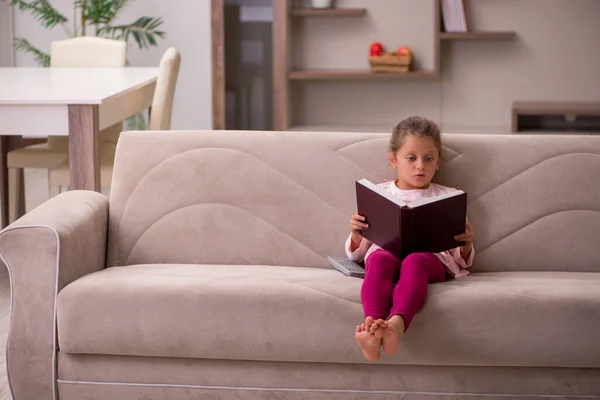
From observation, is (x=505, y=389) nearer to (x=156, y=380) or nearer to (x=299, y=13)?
(x=156, y=380)

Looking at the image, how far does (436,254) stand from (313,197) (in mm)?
437

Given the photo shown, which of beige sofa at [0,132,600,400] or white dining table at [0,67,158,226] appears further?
white dining table at [0,67,158,226]

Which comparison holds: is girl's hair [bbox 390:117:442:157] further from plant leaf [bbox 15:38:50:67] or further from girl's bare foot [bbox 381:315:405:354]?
plant leaf [bbox 15:38:50:67]

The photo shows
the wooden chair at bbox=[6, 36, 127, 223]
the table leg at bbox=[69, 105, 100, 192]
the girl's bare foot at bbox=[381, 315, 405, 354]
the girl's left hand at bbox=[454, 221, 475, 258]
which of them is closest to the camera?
the girl's bare foot at bbox=[381, 315, 405, 354]

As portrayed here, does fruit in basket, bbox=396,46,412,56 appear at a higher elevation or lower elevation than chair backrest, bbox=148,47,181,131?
higher

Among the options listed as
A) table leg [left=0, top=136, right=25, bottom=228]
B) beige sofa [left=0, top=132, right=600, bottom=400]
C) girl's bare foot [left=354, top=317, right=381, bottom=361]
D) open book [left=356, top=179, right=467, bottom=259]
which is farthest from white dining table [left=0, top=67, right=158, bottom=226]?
girl's bare foot [left=354, top=317, right=381, bottom=361]

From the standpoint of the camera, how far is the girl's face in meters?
2.52

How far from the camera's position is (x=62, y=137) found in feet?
15.0

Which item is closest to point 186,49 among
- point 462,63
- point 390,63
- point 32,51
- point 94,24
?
point 94,24

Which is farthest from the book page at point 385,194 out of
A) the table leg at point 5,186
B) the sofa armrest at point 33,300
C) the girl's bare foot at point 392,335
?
the table leg at point 5,186

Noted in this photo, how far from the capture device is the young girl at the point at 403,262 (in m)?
2.14

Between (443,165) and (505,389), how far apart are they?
690 millimetres

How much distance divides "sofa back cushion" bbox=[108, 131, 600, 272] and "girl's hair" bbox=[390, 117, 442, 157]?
5.6 inches

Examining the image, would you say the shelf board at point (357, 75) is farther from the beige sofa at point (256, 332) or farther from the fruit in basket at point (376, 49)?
the beige sofa at point (256, 332)
